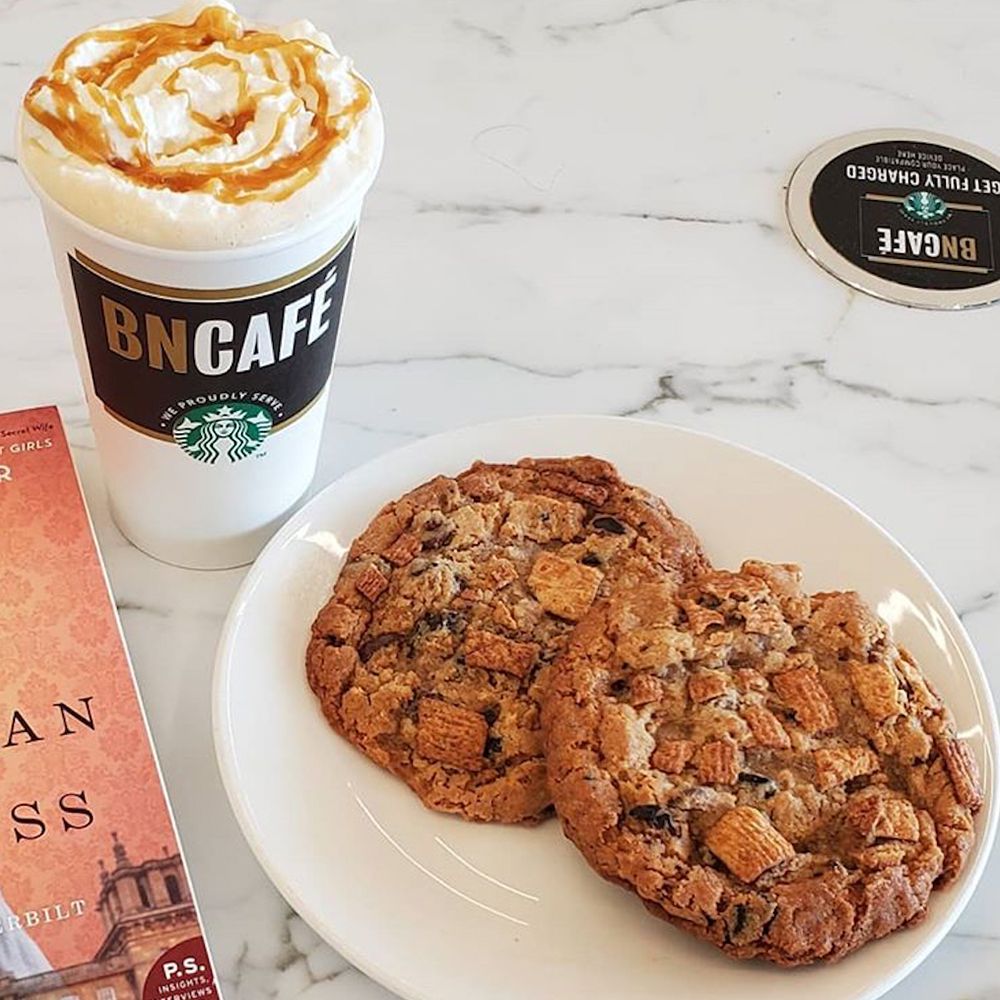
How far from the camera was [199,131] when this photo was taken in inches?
30.7

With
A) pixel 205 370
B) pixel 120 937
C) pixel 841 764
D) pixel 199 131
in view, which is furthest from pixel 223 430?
pixel 841 764

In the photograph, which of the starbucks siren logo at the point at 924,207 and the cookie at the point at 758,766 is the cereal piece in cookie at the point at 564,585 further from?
the starbucks siren logo at the point at 924,207

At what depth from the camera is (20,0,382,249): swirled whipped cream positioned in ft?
2.43

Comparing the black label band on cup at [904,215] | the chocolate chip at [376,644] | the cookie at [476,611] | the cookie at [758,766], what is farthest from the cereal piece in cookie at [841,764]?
the black label band on cup at [904,215]

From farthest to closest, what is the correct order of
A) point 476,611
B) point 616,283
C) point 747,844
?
point 616,283, point 476,611, point 747,844

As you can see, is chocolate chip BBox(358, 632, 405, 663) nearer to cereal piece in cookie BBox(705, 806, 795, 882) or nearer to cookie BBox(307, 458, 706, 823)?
cookie BBox(307, 458, 706, 823)

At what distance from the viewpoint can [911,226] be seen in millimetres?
1265

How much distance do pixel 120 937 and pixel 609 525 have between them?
0.36m

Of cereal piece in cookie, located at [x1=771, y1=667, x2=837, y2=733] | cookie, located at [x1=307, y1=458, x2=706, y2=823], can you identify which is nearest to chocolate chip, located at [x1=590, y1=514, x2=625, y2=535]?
cookie, located at [x1=307, y1=458, x2=706, y2=823]

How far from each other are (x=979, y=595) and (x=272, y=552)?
490 millimetres

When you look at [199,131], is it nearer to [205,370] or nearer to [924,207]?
[205,370]

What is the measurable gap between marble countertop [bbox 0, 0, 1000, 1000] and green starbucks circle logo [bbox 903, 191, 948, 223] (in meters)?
0.10

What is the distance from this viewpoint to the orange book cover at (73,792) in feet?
2.51

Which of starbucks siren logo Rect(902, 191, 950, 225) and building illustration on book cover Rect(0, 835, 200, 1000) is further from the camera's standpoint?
starbucks siren logo Rect(902, 191, 950, 225)
